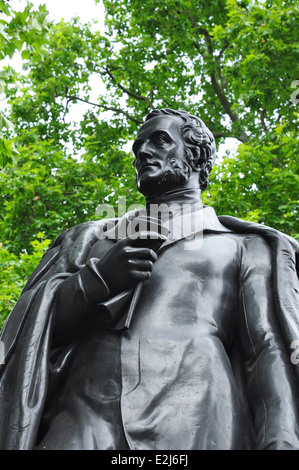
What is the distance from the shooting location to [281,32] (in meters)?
12.8

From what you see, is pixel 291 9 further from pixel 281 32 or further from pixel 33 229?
pixel 33 229

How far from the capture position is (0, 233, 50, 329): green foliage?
8.90 m

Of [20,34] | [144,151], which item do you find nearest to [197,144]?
[144,151]

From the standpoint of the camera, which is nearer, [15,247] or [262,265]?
[262,265]

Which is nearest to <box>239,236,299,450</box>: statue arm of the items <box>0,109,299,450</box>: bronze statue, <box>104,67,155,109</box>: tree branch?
<box>0,109,299,450</box>: bronze statue

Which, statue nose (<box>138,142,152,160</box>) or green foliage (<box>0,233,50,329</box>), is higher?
statue nose (<box>138,142,152,160</box>)

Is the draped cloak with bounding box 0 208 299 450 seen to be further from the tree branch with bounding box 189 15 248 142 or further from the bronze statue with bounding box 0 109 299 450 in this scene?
the tree branch with bounding box 189 15 248 142

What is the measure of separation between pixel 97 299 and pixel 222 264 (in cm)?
56

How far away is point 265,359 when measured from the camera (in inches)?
116

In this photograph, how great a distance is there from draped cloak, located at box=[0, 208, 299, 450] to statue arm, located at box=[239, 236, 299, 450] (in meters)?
0.05

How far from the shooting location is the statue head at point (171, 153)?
3.60 m
